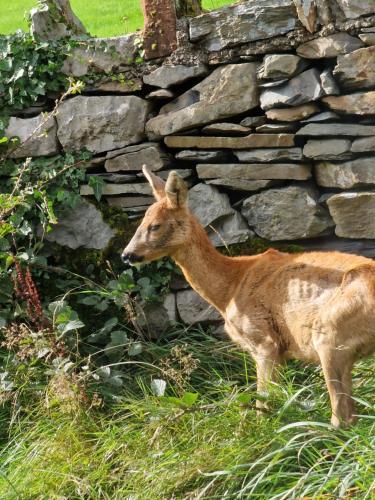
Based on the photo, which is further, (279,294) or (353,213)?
(353,213)

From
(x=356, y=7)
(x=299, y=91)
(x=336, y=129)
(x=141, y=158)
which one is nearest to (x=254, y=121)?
(x=299, y=91)

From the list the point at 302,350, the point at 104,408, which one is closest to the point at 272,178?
the point at 302,350

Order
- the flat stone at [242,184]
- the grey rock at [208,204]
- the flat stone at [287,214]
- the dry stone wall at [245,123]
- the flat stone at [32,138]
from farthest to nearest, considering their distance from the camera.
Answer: the flat stone at [32,138] < the grey rock at [208,204] < the flat stone at [242,184] < the flat stone at [287,214] < the dry stone wall at [245,123]

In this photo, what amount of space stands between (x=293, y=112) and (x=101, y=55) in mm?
1847

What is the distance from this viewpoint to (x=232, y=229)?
812 cm

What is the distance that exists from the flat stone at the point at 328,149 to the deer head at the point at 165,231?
3.94 feet

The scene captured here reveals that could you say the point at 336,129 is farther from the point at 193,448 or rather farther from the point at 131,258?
the point at 193,448

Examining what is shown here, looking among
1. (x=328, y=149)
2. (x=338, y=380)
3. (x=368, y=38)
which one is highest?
(x=368, y=38)

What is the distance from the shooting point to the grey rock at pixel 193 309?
8.25 metres

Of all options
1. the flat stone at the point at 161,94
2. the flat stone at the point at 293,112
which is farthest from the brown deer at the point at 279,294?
the flat stone at the point at 293,112

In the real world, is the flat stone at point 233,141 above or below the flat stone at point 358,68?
below

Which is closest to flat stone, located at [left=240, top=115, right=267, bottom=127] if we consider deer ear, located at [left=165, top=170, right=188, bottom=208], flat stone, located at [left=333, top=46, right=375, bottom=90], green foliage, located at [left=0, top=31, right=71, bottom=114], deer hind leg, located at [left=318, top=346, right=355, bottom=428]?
flat stone, located at [left=333, top=46, right=375, bottom=90]

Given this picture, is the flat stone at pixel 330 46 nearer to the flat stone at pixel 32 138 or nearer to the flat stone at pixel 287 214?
the flat stone at pixel 287 214

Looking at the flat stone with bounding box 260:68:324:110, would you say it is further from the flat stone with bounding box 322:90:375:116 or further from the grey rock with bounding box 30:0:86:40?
the grey rock with bounding box 30:0:86:40
